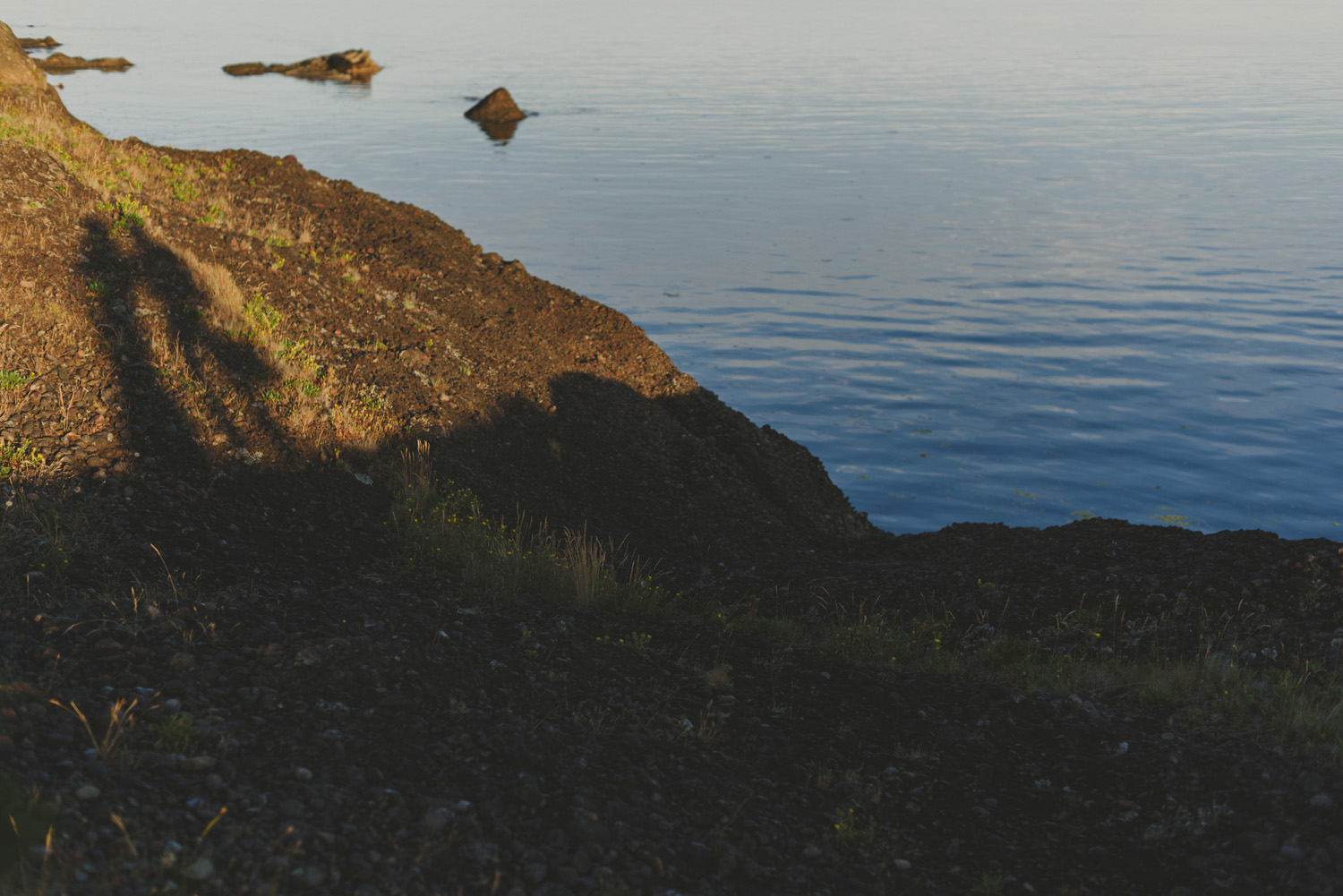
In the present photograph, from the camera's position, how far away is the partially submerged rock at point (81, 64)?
233ft

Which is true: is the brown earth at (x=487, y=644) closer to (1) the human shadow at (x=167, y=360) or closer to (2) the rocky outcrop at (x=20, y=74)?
(1) the human shadow at (x=167, y=360)

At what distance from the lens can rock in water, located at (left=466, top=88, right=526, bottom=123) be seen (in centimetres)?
5594

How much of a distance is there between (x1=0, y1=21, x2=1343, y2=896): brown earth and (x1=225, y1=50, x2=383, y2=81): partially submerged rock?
2897 inches

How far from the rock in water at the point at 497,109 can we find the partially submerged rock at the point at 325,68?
90.5 ft

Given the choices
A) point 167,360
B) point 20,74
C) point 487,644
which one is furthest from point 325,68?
point 487,644

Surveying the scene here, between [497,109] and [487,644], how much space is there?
180 ft

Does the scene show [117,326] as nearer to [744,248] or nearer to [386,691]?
[386,691]

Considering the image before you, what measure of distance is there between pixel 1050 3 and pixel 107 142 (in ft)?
725

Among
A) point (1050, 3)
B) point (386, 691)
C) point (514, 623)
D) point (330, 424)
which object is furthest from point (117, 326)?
point (1050, 3)

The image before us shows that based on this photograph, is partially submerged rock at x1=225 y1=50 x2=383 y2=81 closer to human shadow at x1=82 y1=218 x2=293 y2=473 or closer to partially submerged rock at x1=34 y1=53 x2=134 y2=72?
partially submerged rock at x1=34 y1=53 x2=134 y2=72

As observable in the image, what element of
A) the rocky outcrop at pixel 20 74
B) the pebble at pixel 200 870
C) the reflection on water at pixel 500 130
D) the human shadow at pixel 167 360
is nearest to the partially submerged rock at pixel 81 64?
the reflection on water at pixel 500 130

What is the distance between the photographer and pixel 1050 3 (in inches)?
7776

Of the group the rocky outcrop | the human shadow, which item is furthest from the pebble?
the rocky outcrop

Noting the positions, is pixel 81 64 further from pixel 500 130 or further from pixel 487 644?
pixel 487 644
